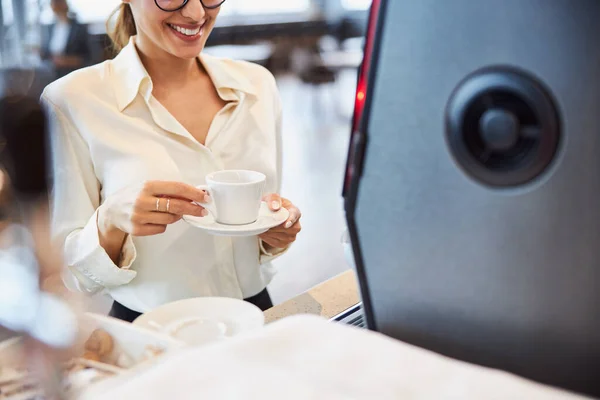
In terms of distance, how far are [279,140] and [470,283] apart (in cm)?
110

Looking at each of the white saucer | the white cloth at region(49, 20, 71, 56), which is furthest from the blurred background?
the white saucer

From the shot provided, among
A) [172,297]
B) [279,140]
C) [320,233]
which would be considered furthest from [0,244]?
[320,233]

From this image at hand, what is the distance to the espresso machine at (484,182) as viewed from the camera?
1.38 ft

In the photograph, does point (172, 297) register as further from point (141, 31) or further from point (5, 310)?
point (5, 310)

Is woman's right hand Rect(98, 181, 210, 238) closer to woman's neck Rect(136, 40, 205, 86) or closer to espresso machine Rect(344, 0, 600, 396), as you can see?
woman's neck Rect(136, 40, 205, 86)

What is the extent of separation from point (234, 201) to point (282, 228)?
23cm

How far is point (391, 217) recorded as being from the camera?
0.50m

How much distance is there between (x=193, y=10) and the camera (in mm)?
1220

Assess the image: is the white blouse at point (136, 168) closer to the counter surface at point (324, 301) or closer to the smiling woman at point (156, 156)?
the smiling woman at point (156, 156)

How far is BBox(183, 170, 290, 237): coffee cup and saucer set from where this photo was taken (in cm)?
95

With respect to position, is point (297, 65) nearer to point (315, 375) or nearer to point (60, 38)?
point (60, 38)

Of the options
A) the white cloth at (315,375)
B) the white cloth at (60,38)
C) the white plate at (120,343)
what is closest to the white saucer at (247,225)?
the white plate at (120,343)

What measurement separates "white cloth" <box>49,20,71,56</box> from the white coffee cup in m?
4.42

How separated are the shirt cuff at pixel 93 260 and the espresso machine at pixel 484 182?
28.7 inches
